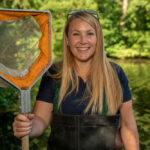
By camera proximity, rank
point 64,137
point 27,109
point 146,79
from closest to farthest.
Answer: point 27,109 → point 64,137 → point 146,79

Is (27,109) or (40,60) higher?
(40,60)

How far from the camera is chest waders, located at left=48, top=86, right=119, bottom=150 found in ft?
6.16

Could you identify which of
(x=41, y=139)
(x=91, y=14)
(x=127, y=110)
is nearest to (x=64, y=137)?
(x=127, y=110)

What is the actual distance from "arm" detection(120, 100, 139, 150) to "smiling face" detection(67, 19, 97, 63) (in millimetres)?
462

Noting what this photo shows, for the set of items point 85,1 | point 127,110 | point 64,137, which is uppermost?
point 85,1

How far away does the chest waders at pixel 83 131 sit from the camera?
1.88 meters

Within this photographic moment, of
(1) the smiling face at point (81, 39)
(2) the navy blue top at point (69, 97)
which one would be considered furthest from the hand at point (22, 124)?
(1) the smiling face at point (81, 39)

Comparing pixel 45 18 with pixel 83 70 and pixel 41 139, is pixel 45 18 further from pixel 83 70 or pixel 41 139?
pixel 41 139

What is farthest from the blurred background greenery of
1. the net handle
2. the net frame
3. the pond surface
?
the net handle

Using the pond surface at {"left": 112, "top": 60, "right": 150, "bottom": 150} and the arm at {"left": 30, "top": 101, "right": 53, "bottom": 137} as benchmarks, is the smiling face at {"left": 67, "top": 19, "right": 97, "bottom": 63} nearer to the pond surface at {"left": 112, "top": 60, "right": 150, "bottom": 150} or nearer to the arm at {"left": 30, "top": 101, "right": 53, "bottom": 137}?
the arm at {"left": 30, "top": 101, "right": 53, "bottom": 137}

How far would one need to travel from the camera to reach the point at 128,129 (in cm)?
201

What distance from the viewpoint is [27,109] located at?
1499 mm

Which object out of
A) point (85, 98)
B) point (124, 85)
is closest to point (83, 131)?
point (85, 98)

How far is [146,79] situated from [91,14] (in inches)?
403
